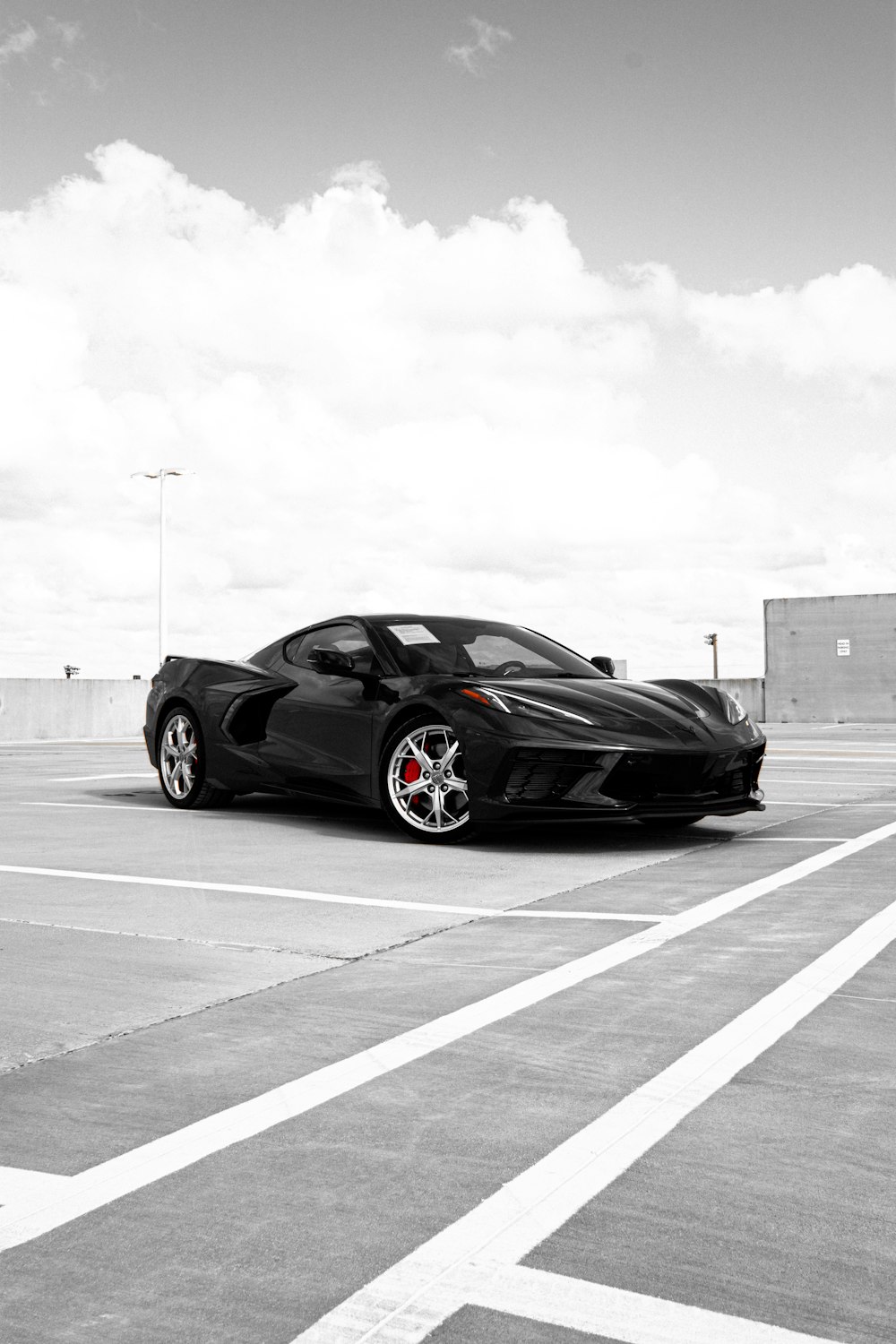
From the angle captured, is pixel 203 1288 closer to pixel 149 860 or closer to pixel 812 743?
pixel 149 860

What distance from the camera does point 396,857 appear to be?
6.62m

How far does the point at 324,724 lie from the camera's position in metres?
7.71

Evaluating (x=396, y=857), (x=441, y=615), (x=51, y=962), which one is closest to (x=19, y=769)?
(x=441, y=615)

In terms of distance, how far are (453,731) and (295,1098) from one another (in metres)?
4.23

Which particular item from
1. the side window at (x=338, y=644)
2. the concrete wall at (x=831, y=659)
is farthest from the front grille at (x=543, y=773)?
the concrete wall at (x=831, y=659)

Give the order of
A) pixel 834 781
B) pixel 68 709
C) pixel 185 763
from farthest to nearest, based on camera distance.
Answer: pixel 68 709 → pixel 834 781 → pixel 185 763

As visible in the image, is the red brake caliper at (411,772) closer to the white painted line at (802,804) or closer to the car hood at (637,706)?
the car hood at (637,706)

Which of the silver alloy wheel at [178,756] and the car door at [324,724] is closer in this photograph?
the car door at [324,724]

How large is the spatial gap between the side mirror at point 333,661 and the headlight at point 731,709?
208 cm

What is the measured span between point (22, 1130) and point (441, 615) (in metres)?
5.82

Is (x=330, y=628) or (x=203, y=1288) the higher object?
(x=330, y=628)

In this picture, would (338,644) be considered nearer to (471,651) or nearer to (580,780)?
(471,651)

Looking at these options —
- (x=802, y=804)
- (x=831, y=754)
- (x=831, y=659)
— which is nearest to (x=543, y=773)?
(x=802, y=804)

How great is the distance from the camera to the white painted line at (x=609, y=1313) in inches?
70.8
